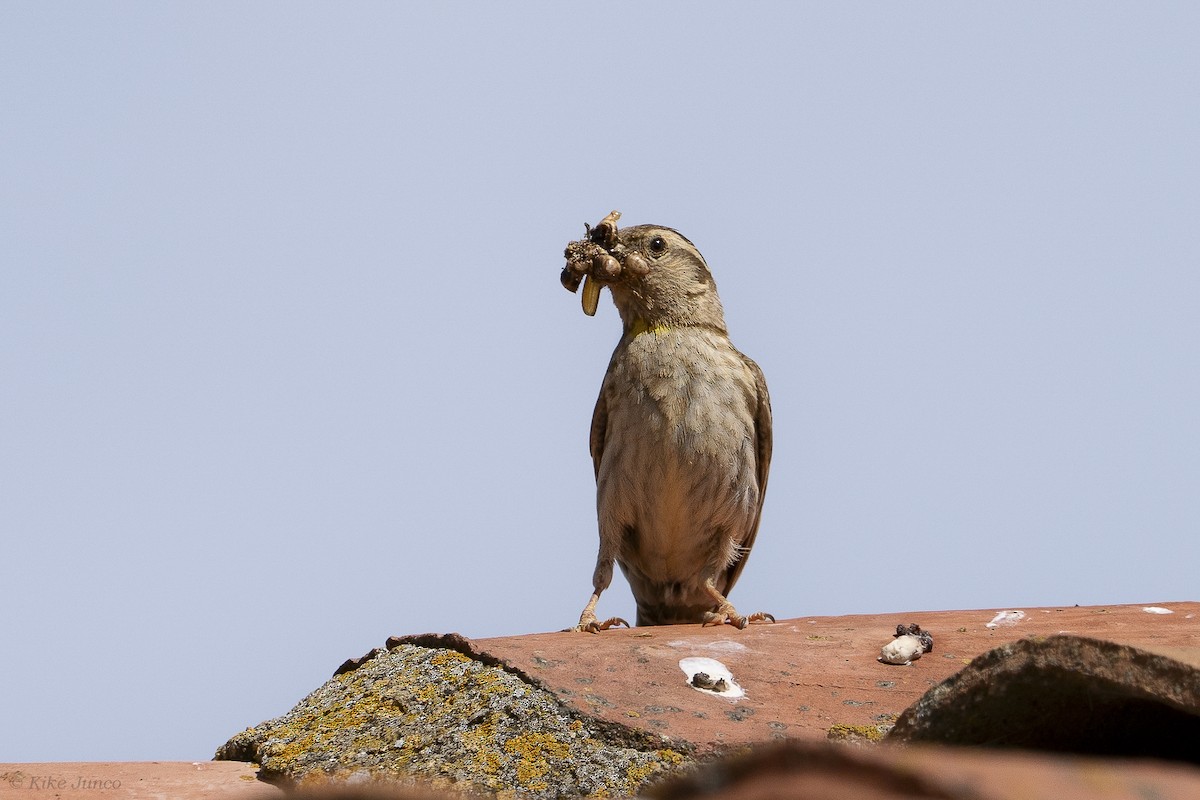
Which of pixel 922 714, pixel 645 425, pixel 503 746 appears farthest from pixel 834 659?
pixel 645 425

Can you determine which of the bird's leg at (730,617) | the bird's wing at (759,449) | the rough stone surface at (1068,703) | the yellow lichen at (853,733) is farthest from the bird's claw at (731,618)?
the rough stone surface at (1068,703)

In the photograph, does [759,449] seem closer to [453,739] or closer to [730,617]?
[730,617]

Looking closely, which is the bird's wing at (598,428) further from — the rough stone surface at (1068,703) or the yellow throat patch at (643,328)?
the rough stone surface at (1068,703)

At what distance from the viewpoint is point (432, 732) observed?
131 inches

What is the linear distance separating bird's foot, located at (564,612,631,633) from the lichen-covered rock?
6.40ft

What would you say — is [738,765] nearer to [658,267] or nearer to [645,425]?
[645,425]

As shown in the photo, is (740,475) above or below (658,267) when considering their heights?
below

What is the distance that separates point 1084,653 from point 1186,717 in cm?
33

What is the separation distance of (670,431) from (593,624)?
1.11m

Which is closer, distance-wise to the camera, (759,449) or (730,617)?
(730,617)

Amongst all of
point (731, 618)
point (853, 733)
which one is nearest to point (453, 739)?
point (853, 733)

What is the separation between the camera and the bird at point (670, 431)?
6438 millimetres

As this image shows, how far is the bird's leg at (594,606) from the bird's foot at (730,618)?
37cm

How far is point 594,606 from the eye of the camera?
5.94 m
